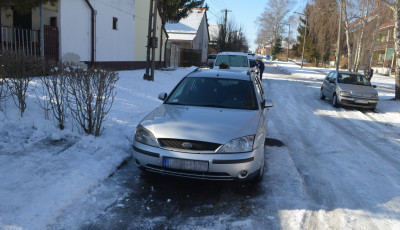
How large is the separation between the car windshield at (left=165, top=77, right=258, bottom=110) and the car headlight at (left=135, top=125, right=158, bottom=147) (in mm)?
1151

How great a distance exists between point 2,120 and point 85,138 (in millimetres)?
1619

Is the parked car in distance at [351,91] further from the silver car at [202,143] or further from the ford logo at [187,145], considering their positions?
the ford logo at [187,145]

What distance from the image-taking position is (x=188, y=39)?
36.9 meters

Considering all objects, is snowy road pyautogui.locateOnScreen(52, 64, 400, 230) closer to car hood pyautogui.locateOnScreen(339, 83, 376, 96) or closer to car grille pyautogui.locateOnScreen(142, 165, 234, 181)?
car grille pyautogui.locateOnScreen(142, 165, 234, 181)

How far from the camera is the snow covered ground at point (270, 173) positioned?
3.70 m

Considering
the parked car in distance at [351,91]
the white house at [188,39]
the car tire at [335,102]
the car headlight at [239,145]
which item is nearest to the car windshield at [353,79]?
the parked car in distance at [351,91]

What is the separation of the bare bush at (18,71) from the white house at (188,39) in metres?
22.6

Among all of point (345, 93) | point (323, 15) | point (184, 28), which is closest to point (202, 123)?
point (345, 93)

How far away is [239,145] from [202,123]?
2.02 feet

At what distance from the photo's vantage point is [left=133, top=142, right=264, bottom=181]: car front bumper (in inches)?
158

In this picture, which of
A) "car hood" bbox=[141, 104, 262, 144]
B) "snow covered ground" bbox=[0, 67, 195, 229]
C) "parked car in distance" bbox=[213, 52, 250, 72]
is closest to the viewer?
"snow covered ground" bbox=[0, 67, 195, 229]

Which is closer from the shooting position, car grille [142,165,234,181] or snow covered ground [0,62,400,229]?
snow covered ground [0,62,400,229]

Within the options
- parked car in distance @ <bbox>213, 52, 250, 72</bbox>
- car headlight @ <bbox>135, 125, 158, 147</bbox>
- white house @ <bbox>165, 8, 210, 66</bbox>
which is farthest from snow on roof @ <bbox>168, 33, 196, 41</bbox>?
car headlight @ <bbox>135, 125, 158, 147</bbox>

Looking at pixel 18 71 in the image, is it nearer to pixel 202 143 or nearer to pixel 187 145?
pixel 187 145
